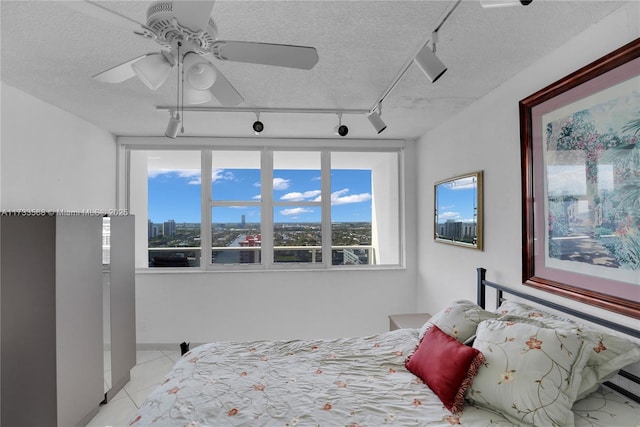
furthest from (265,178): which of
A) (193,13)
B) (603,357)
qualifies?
(603,357)

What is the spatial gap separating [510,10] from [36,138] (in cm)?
335

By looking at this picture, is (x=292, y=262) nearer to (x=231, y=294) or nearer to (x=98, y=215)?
(x=231, y=294)

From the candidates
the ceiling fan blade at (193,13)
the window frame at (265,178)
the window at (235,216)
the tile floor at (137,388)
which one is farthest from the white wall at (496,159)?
the tile floor at (137,388)

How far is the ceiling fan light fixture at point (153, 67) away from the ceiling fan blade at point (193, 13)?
11.0 inches

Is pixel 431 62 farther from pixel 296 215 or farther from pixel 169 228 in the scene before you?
pixel 169 228

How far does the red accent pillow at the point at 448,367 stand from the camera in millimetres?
1536

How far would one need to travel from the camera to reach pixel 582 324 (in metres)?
1.66

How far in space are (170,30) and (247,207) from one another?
299 centimetres

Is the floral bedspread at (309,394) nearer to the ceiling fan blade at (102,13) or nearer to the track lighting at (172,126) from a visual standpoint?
the track lighting at (172,126)

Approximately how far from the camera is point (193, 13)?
1.02 meters

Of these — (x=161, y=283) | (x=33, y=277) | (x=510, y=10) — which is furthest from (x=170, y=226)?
(x=510, y=10)

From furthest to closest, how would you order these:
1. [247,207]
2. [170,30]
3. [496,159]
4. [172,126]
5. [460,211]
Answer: [247,207] < [460,211] < [496,159] < [172,126] < [170,30]

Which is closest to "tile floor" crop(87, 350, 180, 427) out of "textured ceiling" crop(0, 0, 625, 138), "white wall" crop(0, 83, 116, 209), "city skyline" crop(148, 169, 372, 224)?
"city skyline" crop(148, 169, 372, 224)

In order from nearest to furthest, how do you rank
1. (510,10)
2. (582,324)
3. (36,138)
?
(510,10) → (582,324) → (36,138)
